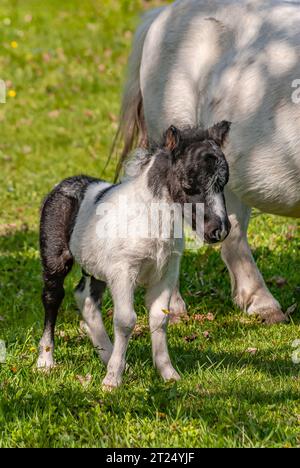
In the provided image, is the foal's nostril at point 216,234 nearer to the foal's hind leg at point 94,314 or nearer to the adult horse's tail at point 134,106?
the foal's hind leg at point 94,314

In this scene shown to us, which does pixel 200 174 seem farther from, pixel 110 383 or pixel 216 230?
pixel 110 383

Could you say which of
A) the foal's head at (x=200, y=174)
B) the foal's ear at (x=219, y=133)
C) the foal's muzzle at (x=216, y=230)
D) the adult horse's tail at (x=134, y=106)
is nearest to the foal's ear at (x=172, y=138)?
the foal's head at (x=200, y=174)

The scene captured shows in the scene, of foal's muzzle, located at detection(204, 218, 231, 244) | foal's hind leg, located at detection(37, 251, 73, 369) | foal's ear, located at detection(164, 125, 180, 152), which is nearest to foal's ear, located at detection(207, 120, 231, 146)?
foal's ear, located at detection(164, 125, 180, 152)

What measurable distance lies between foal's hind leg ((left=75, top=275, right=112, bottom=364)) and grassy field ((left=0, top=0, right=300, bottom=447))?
134 mm

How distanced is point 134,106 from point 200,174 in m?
3.02

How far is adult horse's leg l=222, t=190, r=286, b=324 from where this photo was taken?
276 inches

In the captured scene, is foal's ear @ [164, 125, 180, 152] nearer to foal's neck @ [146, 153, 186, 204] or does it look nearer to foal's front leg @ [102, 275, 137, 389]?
foal's neck @ [146, 153, 186, 204]

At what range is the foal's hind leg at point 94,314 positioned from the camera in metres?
5.67

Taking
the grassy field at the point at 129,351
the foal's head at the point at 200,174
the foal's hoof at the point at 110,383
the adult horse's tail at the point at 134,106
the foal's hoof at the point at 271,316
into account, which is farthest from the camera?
the adult horse's tail at the point at 134,106

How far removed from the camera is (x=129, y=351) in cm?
589

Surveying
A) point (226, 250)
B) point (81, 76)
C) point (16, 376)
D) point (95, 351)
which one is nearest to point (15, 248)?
point (226, 250)

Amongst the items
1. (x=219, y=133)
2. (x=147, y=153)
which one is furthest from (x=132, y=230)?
(x=219, y=133)

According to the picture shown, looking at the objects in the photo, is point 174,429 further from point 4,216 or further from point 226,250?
point 4,216

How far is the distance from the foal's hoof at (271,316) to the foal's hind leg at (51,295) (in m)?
1.81
